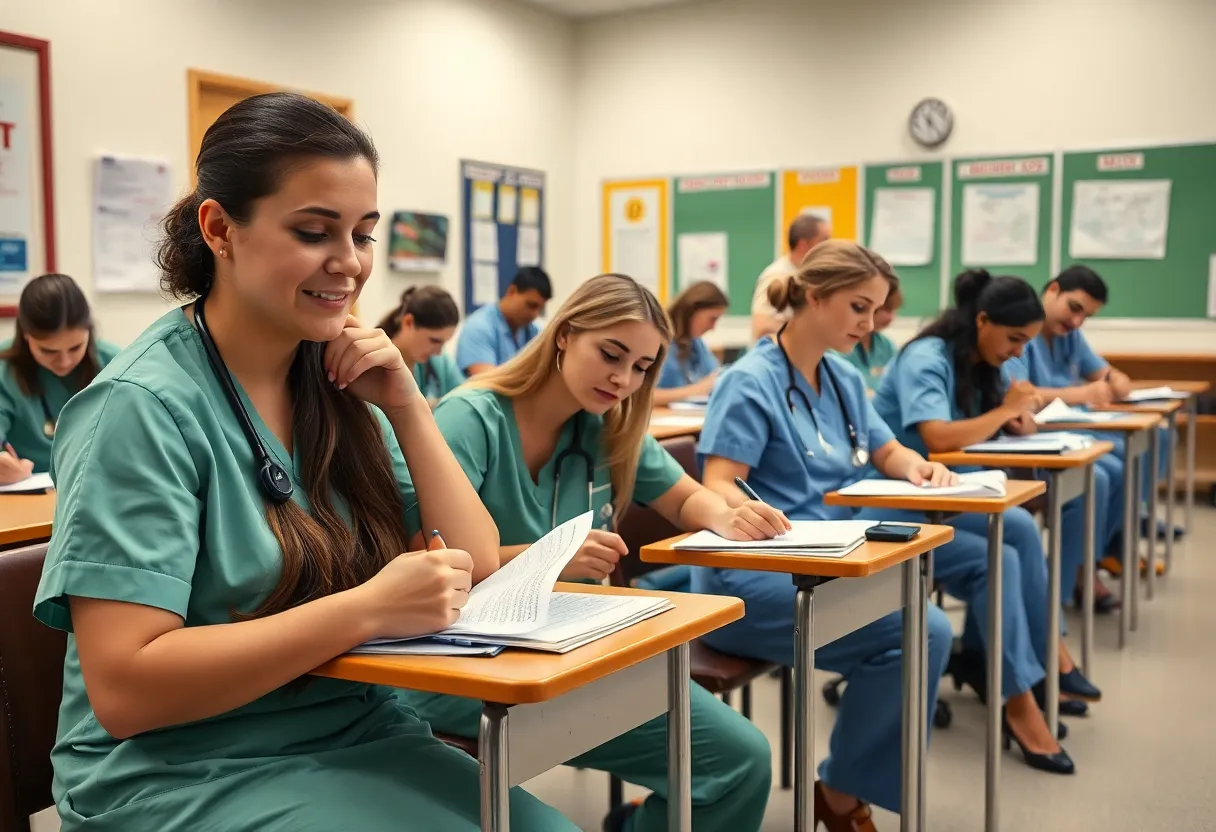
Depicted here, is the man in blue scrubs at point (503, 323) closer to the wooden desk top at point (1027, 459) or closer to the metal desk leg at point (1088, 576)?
the wooden desk top at point (1027, 459)

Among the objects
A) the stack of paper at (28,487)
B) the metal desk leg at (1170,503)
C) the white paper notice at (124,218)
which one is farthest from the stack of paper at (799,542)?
the white paper notice at (124,218)

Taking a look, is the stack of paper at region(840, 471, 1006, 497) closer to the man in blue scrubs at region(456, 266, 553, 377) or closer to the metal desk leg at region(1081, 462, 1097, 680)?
the metal desk leg at region(1081, 462, 1097, 680)

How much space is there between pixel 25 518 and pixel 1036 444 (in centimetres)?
241

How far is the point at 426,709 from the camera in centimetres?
169

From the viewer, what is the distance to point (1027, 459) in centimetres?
285

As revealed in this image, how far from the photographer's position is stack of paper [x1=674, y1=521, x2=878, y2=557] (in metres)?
1.76

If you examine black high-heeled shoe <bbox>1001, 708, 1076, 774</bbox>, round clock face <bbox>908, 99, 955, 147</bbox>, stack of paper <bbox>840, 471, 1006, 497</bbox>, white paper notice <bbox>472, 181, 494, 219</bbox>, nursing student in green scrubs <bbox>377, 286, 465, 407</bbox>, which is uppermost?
round clock face <bbox>908, 99, 955, 147</bbox>

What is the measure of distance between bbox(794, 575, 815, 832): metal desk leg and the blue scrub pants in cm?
31

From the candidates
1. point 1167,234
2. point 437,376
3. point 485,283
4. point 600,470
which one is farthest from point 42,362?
point 1167,234

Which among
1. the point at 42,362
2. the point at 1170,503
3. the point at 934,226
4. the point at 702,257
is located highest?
the point at 934,226

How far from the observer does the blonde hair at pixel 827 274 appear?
8.18 ft

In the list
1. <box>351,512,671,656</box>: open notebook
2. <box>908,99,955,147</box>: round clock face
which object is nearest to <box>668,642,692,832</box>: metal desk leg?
<box>351,512,671,656</box>: open notebook

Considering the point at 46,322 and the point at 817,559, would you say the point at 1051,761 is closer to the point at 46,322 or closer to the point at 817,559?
the point at 817,559

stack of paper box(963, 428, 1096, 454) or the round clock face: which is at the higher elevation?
the round clock face
